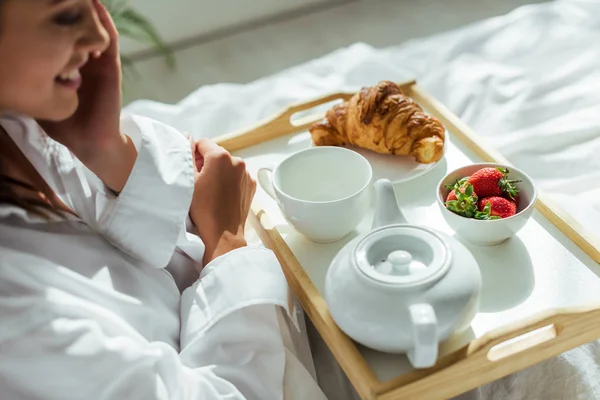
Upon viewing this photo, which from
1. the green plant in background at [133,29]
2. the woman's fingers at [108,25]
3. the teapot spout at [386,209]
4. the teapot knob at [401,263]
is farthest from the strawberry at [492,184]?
the green plant in background at [133,29]

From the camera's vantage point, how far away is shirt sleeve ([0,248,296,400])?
0.67 meters

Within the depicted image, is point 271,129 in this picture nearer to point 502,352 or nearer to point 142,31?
point 502,352

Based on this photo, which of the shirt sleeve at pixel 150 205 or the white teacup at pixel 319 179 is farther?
the white teacup at pixel 319 179

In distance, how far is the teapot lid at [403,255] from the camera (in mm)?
712

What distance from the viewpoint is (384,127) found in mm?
1069

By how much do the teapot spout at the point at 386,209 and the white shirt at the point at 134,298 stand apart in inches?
5.6

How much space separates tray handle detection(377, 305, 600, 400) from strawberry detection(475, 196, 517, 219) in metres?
0.15

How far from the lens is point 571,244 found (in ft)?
2.91

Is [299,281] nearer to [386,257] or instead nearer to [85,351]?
[386,257]

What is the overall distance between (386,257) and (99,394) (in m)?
0.33

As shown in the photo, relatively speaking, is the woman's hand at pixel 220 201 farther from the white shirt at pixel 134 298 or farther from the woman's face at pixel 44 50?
the woman's face at pixel 44 50

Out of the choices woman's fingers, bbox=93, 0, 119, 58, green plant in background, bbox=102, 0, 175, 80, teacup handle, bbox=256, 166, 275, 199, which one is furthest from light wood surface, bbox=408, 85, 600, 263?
green plant in background, bbox=102, 0, 175, 80

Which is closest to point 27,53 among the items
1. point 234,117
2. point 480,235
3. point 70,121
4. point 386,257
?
point 70,121

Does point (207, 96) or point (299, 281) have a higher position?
point (299, 281)
